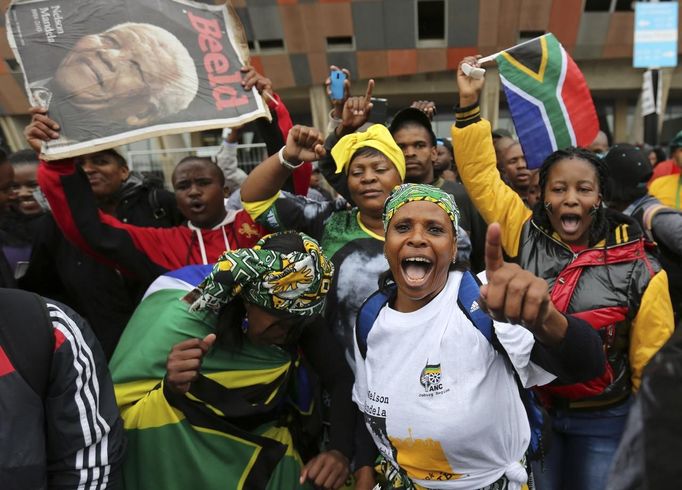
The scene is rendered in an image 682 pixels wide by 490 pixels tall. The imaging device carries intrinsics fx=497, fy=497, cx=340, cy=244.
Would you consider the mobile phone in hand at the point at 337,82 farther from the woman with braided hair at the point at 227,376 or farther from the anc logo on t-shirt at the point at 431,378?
the anc logo on t-shirt at the point at 431,378

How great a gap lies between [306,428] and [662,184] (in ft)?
13.1

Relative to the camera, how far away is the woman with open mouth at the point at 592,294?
1.98m

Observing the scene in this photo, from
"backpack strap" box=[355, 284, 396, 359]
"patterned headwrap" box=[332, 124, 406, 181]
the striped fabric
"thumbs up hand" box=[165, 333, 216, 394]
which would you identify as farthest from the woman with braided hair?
"patterned headwrap" box=[332, 124, 406, 181]

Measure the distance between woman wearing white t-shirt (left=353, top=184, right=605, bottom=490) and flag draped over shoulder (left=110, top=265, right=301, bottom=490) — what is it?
42cm

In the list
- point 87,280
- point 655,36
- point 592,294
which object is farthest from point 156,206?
point 655,36

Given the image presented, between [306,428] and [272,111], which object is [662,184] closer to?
[272,111]

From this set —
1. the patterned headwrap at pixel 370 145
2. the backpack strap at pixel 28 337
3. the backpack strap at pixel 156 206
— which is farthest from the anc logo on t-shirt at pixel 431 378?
the backpack strap at pixel 156 206

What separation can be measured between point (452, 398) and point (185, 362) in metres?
0.91

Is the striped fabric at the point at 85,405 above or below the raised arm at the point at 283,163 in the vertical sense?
below

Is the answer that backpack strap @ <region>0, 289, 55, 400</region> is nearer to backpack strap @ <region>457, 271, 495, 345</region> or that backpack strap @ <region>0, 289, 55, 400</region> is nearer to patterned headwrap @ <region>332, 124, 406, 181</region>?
backpack strap @ <region>457, 271, 495, 345</region>

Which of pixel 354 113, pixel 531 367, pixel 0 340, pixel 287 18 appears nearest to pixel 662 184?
pixel 354 113

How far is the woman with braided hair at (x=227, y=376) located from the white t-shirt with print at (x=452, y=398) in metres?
0.38

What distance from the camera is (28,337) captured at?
1.27 metres

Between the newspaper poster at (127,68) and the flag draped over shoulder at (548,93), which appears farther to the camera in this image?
the flag draped over shoulder at (548,93)
